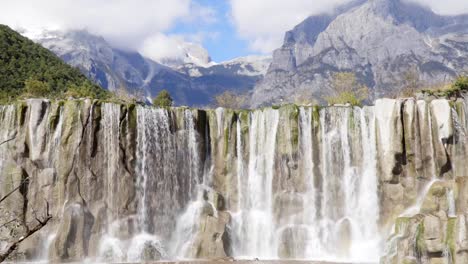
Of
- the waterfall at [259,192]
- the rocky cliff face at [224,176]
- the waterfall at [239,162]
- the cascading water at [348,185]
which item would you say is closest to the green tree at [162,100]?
the waterfall at [239,162]

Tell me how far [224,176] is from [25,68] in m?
43.1

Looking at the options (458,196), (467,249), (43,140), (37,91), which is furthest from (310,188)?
(37,91)

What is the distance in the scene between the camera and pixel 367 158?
4241 cm

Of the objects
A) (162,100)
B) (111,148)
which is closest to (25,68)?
(162,100)

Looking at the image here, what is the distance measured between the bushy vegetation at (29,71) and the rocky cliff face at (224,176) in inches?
987

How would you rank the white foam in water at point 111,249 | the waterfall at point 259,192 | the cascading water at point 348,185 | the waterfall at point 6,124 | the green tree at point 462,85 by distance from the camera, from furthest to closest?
the green tree at point 462,85 → the waterfall at point 259,192 → the cascading water at point 348,185 → the waterfall at point 6,124 → the white foam in water at point 111,249

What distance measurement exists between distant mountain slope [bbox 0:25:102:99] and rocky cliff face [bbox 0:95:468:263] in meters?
29.0

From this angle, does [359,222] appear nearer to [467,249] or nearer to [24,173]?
[467,249]

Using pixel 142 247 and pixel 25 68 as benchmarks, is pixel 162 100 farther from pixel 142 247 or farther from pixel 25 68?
pixel 142 247

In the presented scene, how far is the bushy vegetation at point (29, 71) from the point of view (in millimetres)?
68756

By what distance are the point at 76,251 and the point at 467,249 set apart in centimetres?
2490

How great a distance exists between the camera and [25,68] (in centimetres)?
7462

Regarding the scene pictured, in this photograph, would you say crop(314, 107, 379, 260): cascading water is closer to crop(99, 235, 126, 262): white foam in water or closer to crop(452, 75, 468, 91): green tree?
Result: crop(452, 75, 468, 91): green tree

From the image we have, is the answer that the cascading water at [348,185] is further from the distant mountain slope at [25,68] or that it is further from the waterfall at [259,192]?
the distant mountain slope at [25,68]
